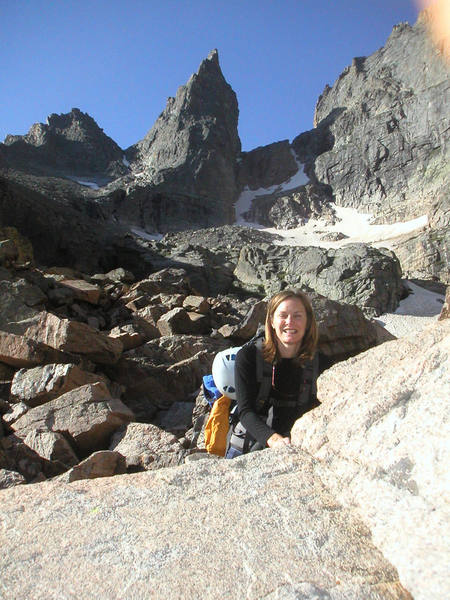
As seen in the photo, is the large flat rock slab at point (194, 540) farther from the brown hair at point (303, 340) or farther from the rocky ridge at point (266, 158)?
the rocky ridge at point (266, 158)

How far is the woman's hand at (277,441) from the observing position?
261 cm

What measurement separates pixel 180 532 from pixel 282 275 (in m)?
32.0

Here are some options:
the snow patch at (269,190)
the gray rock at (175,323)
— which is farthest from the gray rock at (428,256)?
the snow patch at (269,190)

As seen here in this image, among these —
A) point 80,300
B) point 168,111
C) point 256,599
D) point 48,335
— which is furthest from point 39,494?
point 168,111

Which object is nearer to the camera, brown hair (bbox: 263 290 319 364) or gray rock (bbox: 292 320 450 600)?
gray rock (bbox: 292 320 450 600)

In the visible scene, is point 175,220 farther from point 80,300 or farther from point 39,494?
point 39,494

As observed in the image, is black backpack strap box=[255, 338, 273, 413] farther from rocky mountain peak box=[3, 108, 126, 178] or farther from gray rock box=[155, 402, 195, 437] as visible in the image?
rocky mountain peak box=[3, 108, 126, 178]

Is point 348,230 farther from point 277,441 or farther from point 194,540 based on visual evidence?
point 194,540

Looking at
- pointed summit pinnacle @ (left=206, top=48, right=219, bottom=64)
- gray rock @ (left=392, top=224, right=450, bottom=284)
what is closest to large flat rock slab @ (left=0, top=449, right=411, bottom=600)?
gray rock @ (left=392, top=224, right=450, bottom=284)

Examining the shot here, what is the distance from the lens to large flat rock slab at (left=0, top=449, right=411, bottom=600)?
158 centimetres

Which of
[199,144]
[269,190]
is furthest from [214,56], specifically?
[269,190]

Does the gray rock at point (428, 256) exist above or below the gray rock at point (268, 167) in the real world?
below

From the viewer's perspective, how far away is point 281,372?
123 inches

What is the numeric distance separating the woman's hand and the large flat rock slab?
0.67ft
